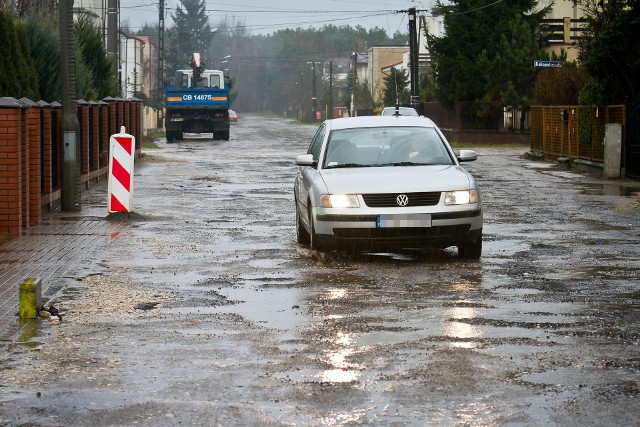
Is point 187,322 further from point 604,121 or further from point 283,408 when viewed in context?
point 604,121

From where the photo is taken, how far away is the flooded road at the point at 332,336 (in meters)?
6.68

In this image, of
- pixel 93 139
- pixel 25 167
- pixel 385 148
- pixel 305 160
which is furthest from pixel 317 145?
pixel 93 139

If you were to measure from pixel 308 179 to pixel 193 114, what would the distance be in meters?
43.8

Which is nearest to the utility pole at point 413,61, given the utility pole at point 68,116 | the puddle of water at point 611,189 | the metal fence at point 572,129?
the metal fence at point 572,129

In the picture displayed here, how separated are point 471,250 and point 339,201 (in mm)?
1465

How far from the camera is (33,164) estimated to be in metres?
17.7

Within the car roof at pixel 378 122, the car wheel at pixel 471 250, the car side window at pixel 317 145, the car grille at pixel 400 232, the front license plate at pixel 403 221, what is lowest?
the car wheel at pixel 471 250

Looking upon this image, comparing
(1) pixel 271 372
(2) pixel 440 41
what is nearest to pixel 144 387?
(1) pixel 271 372

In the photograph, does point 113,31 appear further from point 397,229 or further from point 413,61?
point 397,229

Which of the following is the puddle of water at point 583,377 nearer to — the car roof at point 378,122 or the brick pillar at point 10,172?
the car roof at point 378,122

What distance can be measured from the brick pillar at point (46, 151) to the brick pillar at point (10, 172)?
307 cm

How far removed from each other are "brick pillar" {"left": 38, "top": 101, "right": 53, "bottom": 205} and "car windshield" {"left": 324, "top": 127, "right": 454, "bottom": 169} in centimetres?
595

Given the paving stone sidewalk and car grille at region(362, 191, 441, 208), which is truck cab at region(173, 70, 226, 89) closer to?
the paving stone sidewalk

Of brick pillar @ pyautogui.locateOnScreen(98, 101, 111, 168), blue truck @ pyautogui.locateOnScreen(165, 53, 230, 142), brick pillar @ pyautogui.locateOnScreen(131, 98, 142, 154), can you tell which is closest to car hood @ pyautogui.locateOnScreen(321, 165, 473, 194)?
brick pillar @ pyautogui.locateOnScreen(98, 101, 111, 168)
